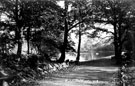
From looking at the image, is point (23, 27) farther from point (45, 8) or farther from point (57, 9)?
point (57, 9)

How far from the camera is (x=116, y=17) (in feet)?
83.0

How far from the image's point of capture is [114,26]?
26.0 metres

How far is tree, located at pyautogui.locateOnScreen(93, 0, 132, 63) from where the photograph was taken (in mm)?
23750

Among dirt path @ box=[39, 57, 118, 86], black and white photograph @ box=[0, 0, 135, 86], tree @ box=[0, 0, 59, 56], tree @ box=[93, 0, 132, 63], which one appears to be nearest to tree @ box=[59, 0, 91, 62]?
black and white photograph @ box=[0, 0, 135, 86]

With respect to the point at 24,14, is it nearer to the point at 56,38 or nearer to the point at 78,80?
the point at 56,38

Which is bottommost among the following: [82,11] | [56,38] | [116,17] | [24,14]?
[56,38]

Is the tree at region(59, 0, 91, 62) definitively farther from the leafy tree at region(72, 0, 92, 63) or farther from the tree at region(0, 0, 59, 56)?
the tree at region(0, 0, 59, 56)

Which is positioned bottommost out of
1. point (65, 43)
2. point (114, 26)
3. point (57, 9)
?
point (65, 43)

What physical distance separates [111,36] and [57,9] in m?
12.5

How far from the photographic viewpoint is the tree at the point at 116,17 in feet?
Answer: 77.9

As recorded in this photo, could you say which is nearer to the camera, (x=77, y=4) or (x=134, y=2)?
(x=134, y=2)

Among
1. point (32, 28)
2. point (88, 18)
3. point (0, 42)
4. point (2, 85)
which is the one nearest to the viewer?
point (2, 85)

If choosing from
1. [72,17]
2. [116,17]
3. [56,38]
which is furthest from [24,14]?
[116,17]

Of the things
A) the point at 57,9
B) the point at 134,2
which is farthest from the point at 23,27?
the point at 134,2
